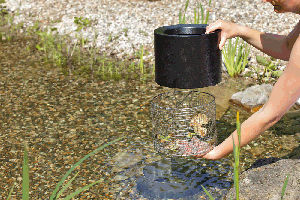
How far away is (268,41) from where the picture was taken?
3014 mm

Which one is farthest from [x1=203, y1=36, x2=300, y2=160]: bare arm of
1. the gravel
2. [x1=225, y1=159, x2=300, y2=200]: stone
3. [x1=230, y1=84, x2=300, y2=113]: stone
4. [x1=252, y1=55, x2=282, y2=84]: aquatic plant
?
the gravel

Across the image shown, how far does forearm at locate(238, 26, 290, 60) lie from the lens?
2.97 meters

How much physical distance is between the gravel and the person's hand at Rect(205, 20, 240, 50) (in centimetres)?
300

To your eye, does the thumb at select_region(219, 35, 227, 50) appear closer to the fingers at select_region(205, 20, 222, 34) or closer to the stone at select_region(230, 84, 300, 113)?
the fingers at select_region(205, 20, 222, 34)

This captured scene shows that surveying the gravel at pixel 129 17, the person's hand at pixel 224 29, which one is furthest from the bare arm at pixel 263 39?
the gravel at pixel 129 17

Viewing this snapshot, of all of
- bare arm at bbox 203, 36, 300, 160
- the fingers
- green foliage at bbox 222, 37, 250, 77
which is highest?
the fingers

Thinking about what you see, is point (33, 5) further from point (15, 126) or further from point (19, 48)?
point (15, 126)

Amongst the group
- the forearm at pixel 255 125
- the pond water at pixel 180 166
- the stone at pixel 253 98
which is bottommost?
the pond water at pixel 180 166

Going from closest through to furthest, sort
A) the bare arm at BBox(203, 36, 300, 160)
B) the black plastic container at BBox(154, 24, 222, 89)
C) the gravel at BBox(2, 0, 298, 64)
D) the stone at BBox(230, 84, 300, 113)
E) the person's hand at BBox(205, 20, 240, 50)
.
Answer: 1. the bare arm at BBox(203, 36, 300, 160)
2. the black plastic container at BBox(154, 24, 222, 89)
3. the person's hand at BBox(205, 20, 240, 50)
4. the stone at BBox(230, 84, 300, 113)
5. the gravel at BBox(2, 0, 298, 64)

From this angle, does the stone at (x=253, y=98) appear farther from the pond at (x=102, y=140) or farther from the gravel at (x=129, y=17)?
the gravel at (x=129, y=17)

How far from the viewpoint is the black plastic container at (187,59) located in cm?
270

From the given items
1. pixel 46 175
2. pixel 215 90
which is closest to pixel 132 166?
pixel 46 175

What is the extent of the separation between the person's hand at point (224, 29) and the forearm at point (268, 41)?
0.07 metres

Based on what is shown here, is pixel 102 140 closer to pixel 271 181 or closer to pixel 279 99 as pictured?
pixel 271 181
